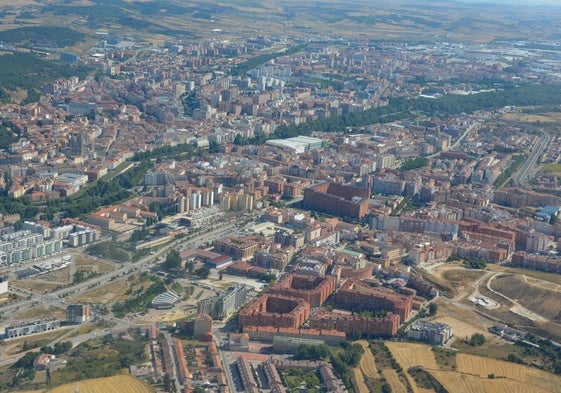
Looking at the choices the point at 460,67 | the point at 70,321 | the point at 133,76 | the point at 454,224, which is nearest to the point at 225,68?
the point at 133,76

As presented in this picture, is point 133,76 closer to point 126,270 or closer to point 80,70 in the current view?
point 80,70

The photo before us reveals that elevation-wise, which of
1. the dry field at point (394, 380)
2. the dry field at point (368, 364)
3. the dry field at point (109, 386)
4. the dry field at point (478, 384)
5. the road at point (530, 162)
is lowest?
the road at point (530, 162)

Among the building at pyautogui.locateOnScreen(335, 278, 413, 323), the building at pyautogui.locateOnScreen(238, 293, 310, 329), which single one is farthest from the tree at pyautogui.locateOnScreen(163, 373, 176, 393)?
the building at pyautogui.locateOnScreen(335, 278, 413, 323)

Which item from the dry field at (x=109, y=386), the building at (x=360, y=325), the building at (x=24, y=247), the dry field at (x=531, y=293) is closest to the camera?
the dry field at (x=109, y=386)

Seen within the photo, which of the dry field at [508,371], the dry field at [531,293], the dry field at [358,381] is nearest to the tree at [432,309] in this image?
the dry field at [531,293]

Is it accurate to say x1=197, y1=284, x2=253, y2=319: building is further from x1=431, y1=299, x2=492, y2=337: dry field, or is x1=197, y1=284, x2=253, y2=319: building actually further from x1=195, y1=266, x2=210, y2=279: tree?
x1=431, y1=299, x2=492, y2=337: dry field

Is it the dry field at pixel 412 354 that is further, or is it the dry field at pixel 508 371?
the dry field at pixel 412 354

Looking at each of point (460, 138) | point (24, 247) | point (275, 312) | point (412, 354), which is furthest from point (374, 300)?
point (460, 138)

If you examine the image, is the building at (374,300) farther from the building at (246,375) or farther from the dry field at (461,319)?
the building at (246,375)
